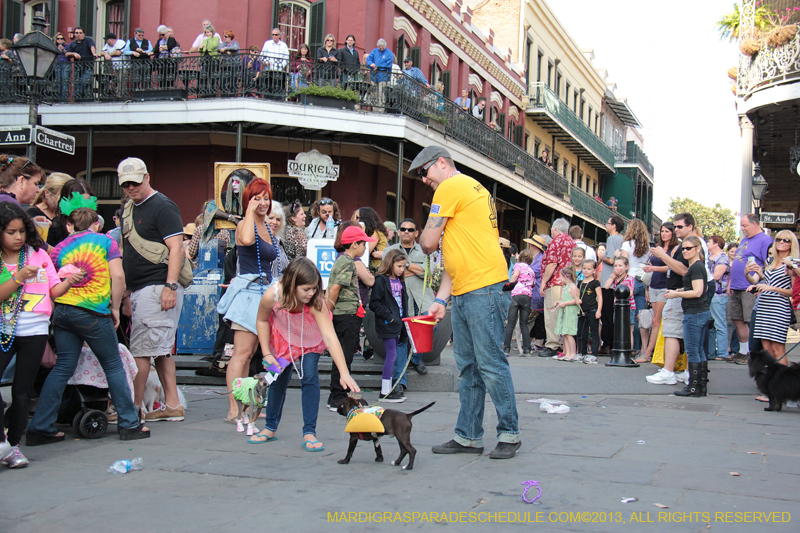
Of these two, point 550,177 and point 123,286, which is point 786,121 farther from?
point 123,286

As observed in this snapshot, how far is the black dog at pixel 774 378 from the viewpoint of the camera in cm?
693

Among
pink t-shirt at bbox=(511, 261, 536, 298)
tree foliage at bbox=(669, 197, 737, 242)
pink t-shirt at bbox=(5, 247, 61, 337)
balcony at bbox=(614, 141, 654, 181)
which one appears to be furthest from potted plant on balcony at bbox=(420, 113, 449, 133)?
tree foliage at bbox=(669, 197, 737, 242)

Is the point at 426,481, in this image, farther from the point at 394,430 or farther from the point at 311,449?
the point at 311,449

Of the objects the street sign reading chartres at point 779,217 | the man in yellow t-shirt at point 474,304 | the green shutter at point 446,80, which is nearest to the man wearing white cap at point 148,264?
the man in yellow t-shirt at point 474,304

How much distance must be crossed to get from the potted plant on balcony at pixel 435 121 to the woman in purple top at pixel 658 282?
8419mm

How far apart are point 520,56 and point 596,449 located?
2786cm

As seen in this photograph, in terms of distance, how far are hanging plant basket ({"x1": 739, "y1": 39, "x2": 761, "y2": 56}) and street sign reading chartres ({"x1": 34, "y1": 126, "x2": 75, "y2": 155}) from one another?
1566cm

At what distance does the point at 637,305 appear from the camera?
11.4 meters

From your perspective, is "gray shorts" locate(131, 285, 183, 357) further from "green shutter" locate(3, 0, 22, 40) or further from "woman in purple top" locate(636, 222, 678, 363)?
"green shutter" locate(3, 0, 22, 40)

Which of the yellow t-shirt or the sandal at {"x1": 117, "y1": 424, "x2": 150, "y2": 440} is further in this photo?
the sandal at {"x1": 117, "y1": 424, "x2": 150, "y2": 440}

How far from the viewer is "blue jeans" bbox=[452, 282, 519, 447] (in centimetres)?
473

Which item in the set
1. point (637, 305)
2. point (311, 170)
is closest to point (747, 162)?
point (637, 305)

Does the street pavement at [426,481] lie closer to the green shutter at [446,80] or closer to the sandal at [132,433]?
the sandal at [132,433]

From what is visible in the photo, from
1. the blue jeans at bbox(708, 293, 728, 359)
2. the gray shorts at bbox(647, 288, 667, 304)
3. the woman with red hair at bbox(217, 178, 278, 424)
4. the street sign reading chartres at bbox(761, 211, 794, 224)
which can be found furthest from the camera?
the street sign reading chartres at bbox(761, 211, 794, 224)
